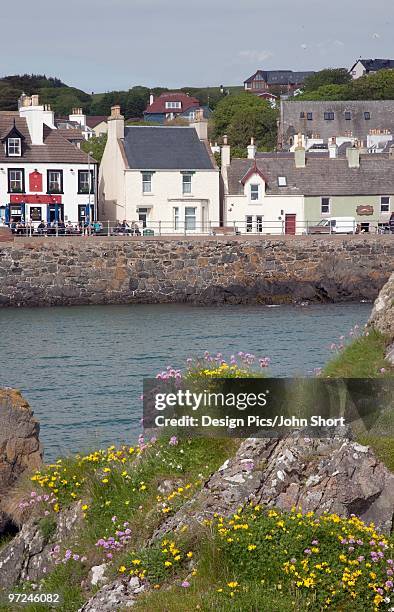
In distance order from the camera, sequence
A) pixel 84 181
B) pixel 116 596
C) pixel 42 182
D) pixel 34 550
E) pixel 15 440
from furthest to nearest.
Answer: pixel 84 181 → pixel 42 182 → pixel 15 440 → pixel 34 550 → pixel 116 596

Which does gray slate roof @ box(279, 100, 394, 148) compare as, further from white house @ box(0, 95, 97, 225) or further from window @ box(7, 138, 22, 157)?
window @ box(7, 138, 22, 157)

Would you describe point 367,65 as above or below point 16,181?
above

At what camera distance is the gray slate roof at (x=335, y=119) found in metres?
116

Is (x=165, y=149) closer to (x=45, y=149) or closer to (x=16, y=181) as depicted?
(x=45, y=149)

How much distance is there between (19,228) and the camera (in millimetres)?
58688

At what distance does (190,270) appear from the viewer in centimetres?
5688

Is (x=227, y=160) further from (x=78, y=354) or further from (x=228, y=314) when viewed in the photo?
(x=78, y=354)

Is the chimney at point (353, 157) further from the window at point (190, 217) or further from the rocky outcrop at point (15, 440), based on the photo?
the rocky outcrop at point (15, 440)

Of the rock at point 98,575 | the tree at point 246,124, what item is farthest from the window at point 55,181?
the rock at point 98,575

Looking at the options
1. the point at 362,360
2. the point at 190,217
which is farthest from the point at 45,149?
the point at 362,360

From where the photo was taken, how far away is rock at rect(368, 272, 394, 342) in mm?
16594

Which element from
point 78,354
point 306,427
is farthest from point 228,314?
point 306,427

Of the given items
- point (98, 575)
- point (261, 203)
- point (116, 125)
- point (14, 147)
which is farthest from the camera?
point (116, 125)

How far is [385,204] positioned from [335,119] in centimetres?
4951
